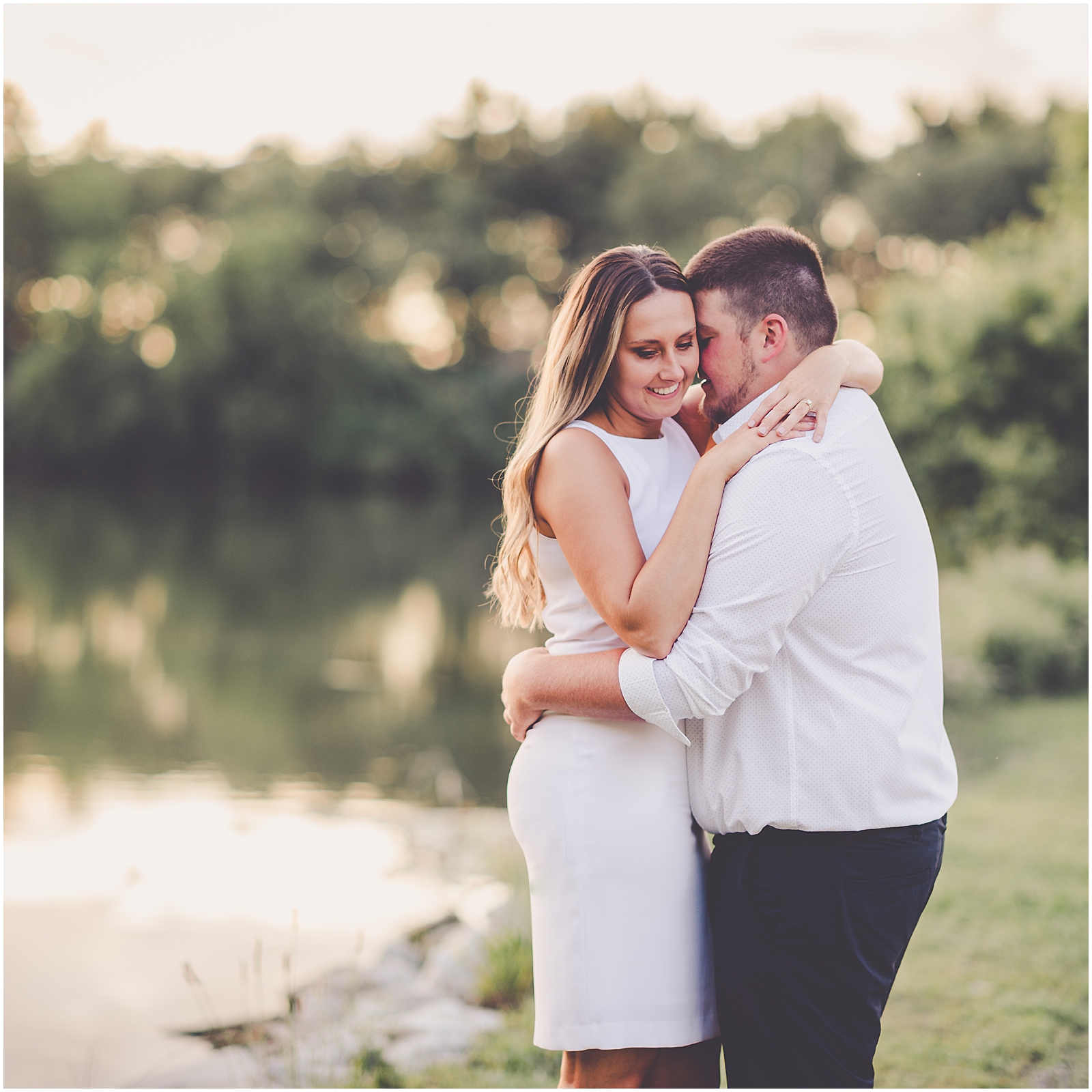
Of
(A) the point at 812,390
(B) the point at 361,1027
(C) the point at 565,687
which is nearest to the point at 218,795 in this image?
(B) the point at 361,1027

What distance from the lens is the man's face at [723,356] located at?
2.60 metres

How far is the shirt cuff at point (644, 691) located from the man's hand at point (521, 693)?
0.94 feet

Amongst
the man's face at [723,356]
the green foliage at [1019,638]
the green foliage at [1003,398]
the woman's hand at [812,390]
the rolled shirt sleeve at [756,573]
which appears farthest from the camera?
the green foliage at [1003,398]

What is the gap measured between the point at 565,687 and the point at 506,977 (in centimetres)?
333

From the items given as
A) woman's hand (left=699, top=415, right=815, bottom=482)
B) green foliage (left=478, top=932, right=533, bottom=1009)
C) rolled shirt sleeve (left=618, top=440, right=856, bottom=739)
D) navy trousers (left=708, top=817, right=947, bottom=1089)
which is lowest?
green foliage (left=478, top=932, right=533, bottom=1009)

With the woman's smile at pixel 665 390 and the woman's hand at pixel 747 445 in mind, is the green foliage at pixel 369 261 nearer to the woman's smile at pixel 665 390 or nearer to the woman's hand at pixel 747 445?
the woman's smile at pixel 665 390

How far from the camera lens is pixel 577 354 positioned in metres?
2.70

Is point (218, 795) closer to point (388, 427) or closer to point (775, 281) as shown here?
point (775, 281)

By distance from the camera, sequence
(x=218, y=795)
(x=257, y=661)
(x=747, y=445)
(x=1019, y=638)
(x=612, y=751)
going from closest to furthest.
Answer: (x=747, y=445), (x=612, y=751), (x=218, y=795), (x=1019, y=638), (x=257, y=661)

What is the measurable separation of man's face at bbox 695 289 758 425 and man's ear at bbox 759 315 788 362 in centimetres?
3

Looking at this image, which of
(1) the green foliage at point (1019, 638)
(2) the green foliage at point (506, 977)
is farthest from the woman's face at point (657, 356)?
(1) the green foliage at point (1019, 638)

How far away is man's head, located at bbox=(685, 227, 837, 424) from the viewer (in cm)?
254

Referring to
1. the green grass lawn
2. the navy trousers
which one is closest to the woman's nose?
the navy trousers

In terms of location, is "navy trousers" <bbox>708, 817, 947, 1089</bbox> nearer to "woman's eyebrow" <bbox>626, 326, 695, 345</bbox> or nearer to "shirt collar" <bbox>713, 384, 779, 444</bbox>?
"shirt collar" <bbox>713, 384, 779, 444</bbox>
